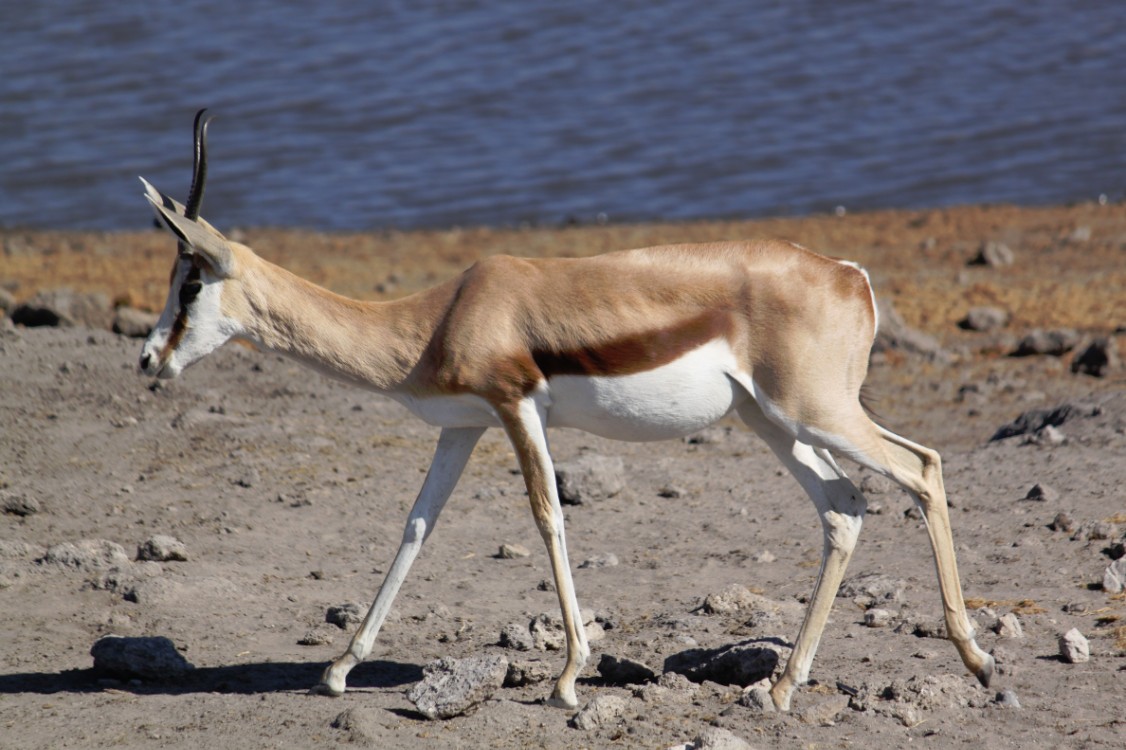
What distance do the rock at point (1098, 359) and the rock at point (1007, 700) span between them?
6106 mm

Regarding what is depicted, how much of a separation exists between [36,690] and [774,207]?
15.5 meters

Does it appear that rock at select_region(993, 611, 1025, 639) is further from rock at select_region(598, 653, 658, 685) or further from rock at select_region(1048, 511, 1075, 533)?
A: rock at select_region(598, 653, 658, 685)

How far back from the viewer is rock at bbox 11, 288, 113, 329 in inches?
472

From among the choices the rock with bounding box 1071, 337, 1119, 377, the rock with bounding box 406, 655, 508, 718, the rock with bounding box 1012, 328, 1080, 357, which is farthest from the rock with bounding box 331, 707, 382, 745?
the rock with bounding box 1012, 328, 1080, 357

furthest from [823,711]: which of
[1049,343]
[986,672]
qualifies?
[1049,343]

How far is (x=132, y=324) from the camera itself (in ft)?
38.8

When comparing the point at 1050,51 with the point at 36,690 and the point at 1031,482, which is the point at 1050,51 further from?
the point at 36,690

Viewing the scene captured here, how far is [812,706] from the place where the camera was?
5.91m

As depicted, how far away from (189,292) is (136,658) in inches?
67.2

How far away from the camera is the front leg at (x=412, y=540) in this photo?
20.3ft

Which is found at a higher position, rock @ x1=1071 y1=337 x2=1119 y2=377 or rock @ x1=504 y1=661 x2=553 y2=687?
rock @ x1=504 y1=661 x2=553 y2=687

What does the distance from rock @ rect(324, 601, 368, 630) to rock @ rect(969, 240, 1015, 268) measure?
9865mm

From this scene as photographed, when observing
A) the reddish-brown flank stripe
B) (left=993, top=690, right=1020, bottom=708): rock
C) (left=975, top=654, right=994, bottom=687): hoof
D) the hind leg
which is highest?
the reddish-brown flank stripe

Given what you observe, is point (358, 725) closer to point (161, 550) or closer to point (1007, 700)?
point (161, 550)
